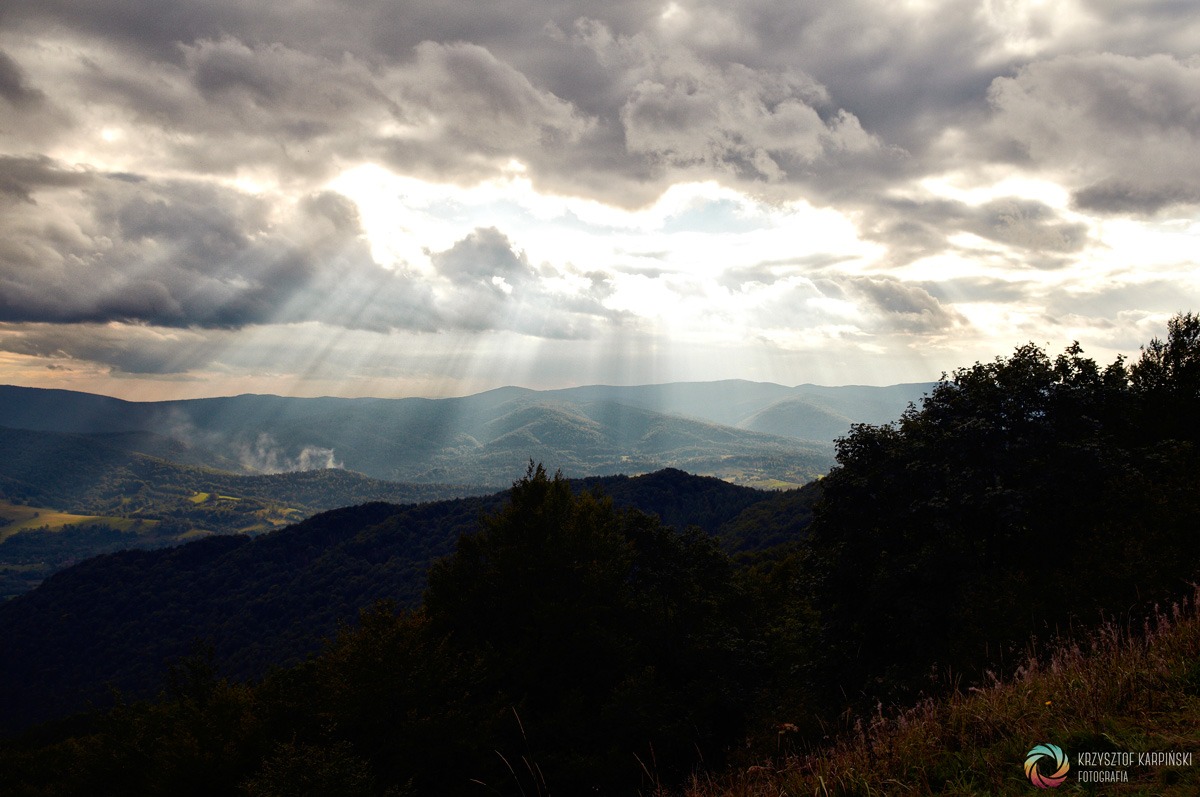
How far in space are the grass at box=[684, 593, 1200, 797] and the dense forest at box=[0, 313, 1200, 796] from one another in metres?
13.4

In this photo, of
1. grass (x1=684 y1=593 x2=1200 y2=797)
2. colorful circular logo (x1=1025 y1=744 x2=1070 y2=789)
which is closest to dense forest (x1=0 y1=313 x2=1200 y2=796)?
grass (x1=684 y1=593 x2=1200 y2=797)

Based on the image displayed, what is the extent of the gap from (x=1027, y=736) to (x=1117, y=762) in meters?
0.76

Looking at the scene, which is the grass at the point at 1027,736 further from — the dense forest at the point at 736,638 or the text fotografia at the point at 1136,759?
the dense forest at the point at 736,638

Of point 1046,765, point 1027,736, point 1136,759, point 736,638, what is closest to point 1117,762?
point 1136,759

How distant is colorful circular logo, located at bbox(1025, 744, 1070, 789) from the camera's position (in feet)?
18.6

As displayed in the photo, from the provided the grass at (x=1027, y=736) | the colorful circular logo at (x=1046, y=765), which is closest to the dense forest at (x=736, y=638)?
the grass at (x=1027, y=736)

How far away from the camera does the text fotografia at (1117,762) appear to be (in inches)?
218

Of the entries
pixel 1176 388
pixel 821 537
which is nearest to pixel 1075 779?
pixel 821 537

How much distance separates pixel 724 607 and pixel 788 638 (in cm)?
488

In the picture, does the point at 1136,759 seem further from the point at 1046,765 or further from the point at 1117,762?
the point at 1046,765

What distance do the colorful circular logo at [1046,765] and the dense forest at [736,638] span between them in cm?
1473

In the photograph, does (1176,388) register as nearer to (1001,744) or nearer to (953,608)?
(953,608)

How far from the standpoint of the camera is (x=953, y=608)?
2359cm

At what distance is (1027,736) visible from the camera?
6375 millimetres
